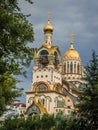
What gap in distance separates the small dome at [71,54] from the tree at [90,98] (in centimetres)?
7405

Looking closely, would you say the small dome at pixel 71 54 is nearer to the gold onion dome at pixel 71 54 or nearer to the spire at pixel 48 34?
the gold onion dome at pixel 71 54

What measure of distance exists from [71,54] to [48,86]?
2149 centimetres

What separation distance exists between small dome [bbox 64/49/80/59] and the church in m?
8.97

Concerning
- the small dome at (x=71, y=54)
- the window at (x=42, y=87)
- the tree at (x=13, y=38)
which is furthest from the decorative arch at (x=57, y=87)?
the tree at (x=13, y=38)

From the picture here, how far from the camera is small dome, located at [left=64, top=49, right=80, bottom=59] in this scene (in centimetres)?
11288

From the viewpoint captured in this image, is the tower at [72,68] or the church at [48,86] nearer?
the church at [48,86]

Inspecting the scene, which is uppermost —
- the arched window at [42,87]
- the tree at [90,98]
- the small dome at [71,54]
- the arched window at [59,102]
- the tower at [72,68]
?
the small dome at [71,54]

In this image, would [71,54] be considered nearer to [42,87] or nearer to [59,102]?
[42,87]

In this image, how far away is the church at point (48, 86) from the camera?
91.9 m

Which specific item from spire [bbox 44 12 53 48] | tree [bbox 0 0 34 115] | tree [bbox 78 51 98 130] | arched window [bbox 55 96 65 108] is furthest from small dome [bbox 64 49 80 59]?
tree [bbox 0 0 34 115]

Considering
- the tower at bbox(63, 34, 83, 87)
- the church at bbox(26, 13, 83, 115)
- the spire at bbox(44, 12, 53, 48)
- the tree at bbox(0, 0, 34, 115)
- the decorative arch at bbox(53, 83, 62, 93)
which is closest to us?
the tree at bbox(0, 0, 34, 115)

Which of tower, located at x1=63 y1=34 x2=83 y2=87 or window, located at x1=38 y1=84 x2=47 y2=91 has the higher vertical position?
tower, located at x1=63 y1=34 x2=83 y2=87

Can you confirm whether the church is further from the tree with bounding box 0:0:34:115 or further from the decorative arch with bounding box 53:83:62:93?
the tree with bounding box 0:0:34:115

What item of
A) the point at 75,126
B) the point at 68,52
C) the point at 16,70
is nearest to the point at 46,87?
the point at 68,52
